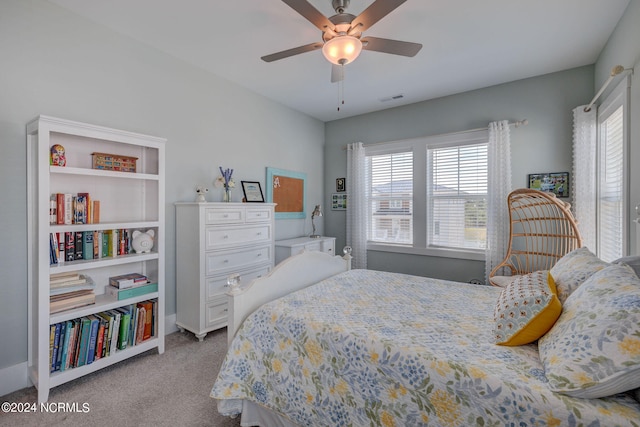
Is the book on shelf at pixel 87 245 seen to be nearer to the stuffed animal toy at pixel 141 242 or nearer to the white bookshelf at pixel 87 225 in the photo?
the white bookshelf at pixel 87 225

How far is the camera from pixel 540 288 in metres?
1.35

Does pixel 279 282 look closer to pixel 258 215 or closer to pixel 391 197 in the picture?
pixel 258 215

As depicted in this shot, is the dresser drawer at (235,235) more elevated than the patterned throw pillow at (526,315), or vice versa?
the dresser drawer at (235,235)

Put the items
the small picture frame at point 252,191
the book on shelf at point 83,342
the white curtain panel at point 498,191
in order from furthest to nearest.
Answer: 1. the small picture frame at point 252,191
2. the white curtain panel at point 498,191
3. the book on shelf at point 83,342

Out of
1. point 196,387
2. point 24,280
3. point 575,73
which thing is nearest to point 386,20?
point 575,73

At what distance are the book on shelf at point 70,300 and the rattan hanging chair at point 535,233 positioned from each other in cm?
339

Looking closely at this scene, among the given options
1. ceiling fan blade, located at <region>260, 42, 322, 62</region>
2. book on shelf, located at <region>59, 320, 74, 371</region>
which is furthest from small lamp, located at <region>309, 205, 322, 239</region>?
book on shelf, located at <region>59, 320, 74, 371</region>

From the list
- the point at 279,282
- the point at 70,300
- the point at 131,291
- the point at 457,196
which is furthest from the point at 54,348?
the point at 457,196

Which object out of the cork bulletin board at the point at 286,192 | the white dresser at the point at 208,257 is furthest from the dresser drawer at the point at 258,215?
the cork bulletin board at the point at 286,192

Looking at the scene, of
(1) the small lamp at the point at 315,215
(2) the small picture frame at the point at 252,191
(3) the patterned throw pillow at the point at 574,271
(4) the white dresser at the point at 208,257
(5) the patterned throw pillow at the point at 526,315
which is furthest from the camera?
(1) the small lamp at the point at 315,215

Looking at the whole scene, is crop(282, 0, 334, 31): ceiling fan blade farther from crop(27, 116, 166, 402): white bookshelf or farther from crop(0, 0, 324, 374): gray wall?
crop(0, 0, 324, 374): gray wall

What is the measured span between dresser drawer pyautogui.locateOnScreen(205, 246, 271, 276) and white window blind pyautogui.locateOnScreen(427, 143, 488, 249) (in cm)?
223

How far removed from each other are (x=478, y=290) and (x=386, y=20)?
2.16 metres

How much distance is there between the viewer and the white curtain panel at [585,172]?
8.95 ft
